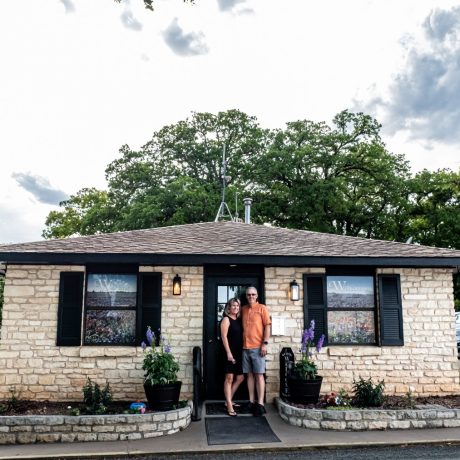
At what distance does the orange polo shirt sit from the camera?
627 centimetres

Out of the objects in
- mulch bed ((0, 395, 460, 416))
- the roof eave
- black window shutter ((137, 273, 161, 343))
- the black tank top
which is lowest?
mulch bed ((0, 395, 460, 416))

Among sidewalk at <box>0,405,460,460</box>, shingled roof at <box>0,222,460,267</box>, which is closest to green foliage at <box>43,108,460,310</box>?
shingled roof at <box>0,222,460,267</box>

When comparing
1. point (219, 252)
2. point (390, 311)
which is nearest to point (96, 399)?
point (219, 252)

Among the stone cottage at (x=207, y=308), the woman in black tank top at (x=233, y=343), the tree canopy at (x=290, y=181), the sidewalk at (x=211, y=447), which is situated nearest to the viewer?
the sidewalk at (x=211, y=447)

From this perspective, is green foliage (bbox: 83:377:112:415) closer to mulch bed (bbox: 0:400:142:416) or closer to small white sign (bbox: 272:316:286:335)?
mulch bed (bbox: 0:400:142:416)

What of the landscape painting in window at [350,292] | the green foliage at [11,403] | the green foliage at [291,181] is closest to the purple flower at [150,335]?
the green foliage at [11,403]

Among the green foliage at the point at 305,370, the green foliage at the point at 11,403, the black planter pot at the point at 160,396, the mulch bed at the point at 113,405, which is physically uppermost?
the green foliage at the point at 305,370

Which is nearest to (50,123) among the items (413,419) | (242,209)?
(413,419)

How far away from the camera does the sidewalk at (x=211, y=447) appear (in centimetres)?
490

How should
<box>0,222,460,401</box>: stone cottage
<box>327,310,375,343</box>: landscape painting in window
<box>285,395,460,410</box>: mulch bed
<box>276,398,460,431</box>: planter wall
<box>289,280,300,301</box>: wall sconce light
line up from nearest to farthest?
<box>276,398,460,431</box>: planter wall, <box>285,395,460,410</box>: mulch bed, <box>0,222,460,401</box>: stone cottage, <box>289,280,300,301</box>: wall sconce light, <box>327,310,375,343</box>: landscape painting in window

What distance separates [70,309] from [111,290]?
2.30 ft

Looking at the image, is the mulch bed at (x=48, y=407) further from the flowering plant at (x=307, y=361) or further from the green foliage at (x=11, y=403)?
the flowering plant at (x=307, y=361)

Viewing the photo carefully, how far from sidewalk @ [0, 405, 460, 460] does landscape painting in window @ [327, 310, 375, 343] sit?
6.14 feet

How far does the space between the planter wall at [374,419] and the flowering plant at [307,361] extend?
2.03 feet
